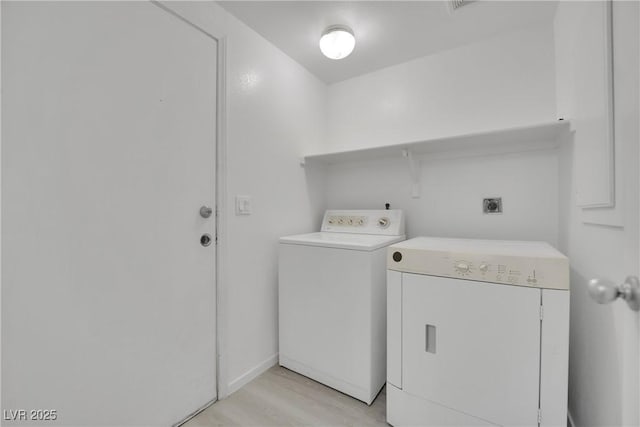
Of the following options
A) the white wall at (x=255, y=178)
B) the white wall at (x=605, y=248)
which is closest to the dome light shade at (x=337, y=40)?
the white wall at (x=255, y=178)

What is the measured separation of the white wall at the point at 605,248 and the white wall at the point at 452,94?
116mm

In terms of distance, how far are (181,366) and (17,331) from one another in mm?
668

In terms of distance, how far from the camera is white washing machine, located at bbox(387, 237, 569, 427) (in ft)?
3.26

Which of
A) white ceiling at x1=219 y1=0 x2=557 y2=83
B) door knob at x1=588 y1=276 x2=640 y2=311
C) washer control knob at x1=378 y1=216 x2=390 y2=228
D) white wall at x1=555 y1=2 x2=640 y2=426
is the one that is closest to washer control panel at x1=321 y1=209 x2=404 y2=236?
washer control knob at x1=378 y1=216 x2=390 y2=228

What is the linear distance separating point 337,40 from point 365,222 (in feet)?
4.04

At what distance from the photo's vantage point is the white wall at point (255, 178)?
1.53 metres

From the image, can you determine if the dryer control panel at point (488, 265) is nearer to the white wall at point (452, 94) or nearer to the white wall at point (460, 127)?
the white wall at point (460, 127)

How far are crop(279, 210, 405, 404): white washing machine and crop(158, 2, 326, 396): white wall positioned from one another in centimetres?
15

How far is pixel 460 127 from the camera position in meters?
1.86

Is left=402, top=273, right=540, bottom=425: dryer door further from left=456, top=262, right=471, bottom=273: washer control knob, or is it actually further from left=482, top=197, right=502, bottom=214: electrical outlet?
left=482, top=197, right=502, bottom=214: electrical outlet

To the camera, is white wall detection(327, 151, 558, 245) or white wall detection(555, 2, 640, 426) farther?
white wall detection(327, 151, 558, 245)

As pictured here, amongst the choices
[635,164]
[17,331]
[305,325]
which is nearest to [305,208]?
[305,325]

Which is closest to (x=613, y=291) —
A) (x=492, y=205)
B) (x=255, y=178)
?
(x=492, y=205)

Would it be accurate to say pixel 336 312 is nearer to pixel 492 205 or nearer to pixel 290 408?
pixel 290 408
